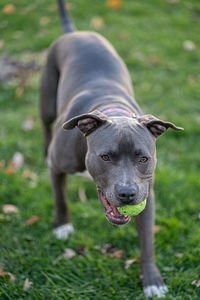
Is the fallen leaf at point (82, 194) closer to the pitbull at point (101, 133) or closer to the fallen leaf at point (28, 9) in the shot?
the pitbull at point (101, 133)

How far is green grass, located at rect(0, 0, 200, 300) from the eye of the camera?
3.20 m

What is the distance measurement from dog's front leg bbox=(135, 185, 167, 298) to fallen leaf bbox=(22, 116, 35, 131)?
9.12 feet

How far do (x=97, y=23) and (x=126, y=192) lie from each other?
237 inches

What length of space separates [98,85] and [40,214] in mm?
1508

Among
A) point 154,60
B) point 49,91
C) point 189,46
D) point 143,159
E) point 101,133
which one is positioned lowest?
point 189,46

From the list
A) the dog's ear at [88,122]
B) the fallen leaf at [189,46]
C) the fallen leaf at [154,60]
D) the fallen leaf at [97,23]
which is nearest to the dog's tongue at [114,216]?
the dog's ear at [88,122]

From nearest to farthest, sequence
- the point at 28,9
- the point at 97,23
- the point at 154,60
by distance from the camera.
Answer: the point at 154,60
the point at 97,23
the point at 28,9

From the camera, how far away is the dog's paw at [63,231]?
3695 mm

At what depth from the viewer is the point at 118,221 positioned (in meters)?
2.70

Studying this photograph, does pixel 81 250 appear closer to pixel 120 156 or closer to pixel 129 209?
pixel 129 209

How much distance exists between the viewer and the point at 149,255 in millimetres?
3143

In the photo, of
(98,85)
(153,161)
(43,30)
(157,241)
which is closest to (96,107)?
(98,85)

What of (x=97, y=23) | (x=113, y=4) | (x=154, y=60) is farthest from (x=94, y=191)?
(x=113, y=4)

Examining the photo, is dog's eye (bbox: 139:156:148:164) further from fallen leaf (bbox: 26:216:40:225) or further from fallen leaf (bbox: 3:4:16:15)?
fallen leaf (bbox: 3:4:16:15)
